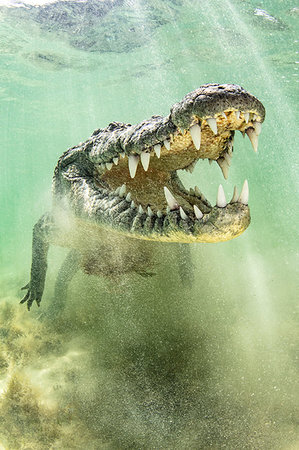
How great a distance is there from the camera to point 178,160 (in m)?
3.66

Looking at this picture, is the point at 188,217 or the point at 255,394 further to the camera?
the point at 255,394

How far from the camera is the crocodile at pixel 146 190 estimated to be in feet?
7.75

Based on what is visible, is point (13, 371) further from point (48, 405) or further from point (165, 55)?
point (165, 55)

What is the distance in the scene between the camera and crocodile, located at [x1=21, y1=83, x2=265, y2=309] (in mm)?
2361

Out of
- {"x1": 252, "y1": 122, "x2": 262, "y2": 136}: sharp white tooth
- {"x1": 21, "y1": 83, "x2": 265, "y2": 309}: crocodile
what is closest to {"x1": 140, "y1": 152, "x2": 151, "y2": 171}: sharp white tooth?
{"x1": 21, "y1": 83, "x2": 265, "y2": 309}: crocodile

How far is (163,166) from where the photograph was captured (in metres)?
3.83

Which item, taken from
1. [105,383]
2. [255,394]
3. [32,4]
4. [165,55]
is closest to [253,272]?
[255,394]

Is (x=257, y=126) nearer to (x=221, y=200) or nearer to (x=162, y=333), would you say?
(x=221, y=200)

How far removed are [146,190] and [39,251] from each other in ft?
6.98

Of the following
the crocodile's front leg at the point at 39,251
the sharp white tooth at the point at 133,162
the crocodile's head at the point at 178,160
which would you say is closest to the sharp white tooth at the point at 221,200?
the crocodile's head at the point at 178,160

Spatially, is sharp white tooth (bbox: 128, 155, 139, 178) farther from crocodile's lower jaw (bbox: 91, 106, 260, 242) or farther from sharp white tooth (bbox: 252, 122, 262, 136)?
sharp white tooth (bbox: 252, 122, 262, 136)

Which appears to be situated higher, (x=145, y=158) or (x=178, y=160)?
(x=145, y=158)

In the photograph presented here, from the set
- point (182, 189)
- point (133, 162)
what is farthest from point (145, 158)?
point (182, 189)

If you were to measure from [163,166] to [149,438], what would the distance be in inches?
112
